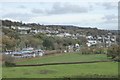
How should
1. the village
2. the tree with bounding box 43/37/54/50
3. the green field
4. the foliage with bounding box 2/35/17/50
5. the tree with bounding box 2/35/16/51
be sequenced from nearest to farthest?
the green field → the foliage with bounding box 2/35/17/50 → the tree with bounding box 2/35/16/51 → the village → the tree with bounding box 43/37/54/50

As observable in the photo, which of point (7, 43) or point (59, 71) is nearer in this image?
point (59, 71)

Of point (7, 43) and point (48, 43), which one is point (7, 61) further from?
point (48, 43)

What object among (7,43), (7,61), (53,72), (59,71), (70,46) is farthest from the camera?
(70,46)

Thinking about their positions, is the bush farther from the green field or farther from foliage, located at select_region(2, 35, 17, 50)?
foliage, located at select_region(2, 35, 17, 50)

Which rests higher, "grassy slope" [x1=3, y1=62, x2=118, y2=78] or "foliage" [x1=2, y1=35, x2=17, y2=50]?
"foliage" [x1=2, y1=35, x2=17, y2=50]

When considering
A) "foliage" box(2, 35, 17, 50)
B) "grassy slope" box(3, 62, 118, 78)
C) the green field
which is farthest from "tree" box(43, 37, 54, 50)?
"grassy slope" box(3, 62, 118, 78)

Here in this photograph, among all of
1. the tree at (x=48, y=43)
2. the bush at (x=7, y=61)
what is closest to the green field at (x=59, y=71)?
the bush at (x=7, y=61)

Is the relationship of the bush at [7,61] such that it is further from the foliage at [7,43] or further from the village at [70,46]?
the village at [70,46]

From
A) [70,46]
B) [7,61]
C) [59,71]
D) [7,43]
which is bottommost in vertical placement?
[59,71]

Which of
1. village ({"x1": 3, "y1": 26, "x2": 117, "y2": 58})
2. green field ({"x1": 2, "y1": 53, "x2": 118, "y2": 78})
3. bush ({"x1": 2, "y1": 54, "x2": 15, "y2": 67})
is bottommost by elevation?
green field ({"x1": 2, "y1": 53, "x2": 118, "y2": 78})

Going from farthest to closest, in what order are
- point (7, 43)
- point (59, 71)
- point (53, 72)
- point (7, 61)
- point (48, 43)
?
point (48, 43), point (7, 43), point (7, 61), point (59, 71), point (53, 72)

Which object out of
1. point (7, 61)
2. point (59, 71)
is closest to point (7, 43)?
point (7, 61)

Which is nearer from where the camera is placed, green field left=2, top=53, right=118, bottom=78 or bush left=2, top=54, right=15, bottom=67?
green field left=2, top=53, right=118, bottom=78
